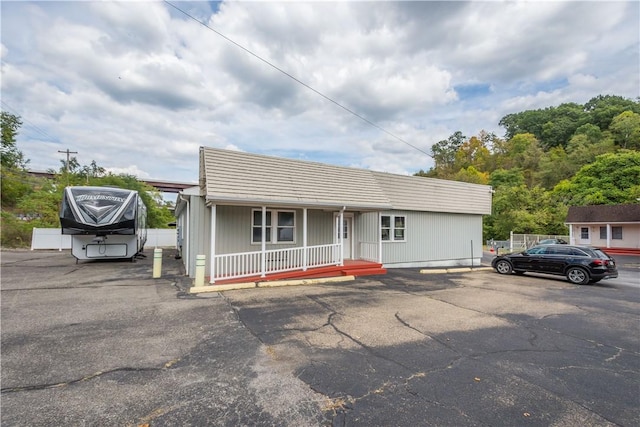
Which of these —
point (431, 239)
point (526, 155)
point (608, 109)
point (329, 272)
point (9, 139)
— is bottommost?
point (329, 272)

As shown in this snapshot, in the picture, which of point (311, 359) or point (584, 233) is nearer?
point (311, 359)

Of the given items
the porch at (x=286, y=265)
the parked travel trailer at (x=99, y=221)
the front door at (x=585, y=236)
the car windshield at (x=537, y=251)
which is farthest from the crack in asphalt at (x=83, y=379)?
the front door at (x=585, y=236)

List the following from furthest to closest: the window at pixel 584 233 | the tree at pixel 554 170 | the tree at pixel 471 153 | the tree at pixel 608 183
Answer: the tree at pixel 471 153 < the tree at pixel 554 170 < the tree at pixel 608 183 < the window at pixel 584 233

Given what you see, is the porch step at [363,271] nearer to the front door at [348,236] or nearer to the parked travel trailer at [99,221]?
the front door at [348,236]

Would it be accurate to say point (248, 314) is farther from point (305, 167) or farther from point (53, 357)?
point (305, 167)

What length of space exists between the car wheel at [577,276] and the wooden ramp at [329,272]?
693cm

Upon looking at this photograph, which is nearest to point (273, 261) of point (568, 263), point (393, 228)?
point (393, 228)

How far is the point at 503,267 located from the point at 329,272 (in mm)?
8275

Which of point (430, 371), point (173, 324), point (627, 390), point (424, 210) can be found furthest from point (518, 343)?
point (424, 210)

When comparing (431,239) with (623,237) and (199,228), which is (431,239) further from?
(623,237)

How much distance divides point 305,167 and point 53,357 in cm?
900

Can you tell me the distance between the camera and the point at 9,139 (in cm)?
2741

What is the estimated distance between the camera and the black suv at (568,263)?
35.6ft

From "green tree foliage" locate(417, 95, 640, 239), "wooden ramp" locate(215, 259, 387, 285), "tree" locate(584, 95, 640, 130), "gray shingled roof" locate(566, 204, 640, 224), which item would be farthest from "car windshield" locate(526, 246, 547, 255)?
"tree" locate(584, 95, 640, 130)
